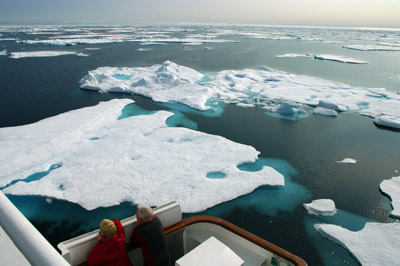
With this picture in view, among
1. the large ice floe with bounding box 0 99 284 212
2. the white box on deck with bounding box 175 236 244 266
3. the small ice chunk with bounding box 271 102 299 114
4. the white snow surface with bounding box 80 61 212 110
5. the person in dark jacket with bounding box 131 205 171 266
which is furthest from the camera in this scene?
the white snow surface with bounding box 80 61 212 110

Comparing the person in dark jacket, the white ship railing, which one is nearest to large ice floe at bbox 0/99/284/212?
the person in dark jacket

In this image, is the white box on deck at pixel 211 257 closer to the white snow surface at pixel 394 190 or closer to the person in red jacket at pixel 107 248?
the person in red jacket at pixel 107 248

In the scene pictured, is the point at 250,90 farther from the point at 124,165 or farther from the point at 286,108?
the point at 124,165

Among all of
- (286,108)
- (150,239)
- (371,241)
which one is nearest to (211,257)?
(150,239)

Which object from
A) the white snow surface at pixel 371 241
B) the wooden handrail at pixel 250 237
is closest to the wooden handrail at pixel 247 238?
the wooden handrail at pixel 250 237

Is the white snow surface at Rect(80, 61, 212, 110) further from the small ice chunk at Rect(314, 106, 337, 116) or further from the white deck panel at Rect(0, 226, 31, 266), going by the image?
the white deck panel at Rect(0, 226, 31, 266)
